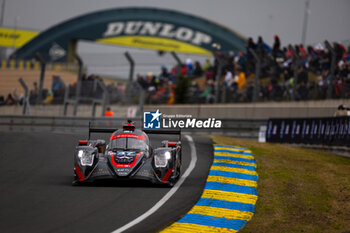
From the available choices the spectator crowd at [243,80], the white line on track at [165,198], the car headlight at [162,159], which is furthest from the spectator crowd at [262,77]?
the car headlight at [162,159]

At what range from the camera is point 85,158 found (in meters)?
11.4

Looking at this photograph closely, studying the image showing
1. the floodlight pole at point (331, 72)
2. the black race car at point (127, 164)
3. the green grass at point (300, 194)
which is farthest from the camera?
the floodlight pole at point (331, 72)

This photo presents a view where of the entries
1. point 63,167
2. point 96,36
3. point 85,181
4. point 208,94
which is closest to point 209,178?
point 85,181

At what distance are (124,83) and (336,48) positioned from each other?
925 cm

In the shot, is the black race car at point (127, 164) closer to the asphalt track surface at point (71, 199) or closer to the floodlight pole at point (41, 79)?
the asphalt track surface at point (71, 199)

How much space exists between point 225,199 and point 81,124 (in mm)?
16551

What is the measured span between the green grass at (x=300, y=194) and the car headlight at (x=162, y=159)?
1.79m

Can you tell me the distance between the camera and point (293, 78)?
23.6m

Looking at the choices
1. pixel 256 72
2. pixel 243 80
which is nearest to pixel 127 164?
pixel 256 72

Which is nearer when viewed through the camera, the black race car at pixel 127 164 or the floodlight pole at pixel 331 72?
the black race car at pixel 127 164

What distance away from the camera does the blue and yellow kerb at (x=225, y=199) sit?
8.51 metres

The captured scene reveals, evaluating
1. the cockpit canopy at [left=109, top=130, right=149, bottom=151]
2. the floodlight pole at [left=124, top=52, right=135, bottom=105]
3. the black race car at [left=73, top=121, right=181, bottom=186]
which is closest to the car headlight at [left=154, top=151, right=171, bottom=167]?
the black race car at [left=73, top=121, right=181, bottom=186]

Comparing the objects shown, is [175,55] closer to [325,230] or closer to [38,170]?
[38,170]

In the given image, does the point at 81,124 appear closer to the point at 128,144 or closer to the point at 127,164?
the point at 128,144
